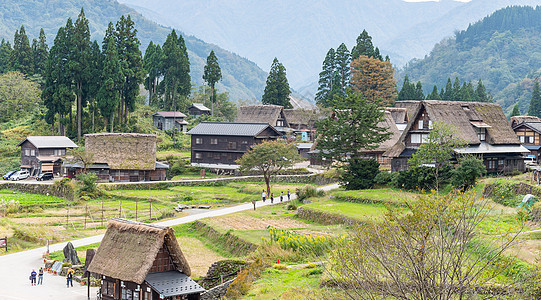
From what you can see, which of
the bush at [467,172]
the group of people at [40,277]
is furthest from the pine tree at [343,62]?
the group of people at [40,277]

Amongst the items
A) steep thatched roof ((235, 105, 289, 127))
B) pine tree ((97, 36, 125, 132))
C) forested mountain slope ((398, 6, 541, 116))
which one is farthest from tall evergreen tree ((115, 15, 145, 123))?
forested mountain slope ((398, 6, 541, 116))

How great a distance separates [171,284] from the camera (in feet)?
67.2

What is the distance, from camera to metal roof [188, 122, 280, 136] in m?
61.5

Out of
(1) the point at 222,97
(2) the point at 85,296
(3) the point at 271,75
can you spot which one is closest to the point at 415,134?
(2) the point at 85,296

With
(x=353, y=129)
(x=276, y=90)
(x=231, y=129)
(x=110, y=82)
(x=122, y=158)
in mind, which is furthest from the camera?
(x=276, y=90)

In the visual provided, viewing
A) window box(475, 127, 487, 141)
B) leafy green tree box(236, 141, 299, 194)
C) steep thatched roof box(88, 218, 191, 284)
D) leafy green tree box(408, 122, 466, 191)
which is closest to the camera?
steep thatched roof box(88, 218, 191, 284)

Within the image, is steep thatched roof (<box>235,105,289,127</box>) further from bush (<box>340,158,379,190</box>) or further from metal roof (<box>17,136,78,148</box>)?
bush (<box>340,158,379,190</box>)

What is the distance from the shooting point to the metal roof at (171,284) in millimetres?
20047

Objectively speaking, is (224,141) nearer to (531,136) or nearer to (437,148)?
(437,148)

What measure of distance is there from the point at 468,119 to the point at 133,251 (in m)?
28.9

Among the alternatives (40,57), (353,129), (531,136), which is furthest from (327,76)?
(353,129)

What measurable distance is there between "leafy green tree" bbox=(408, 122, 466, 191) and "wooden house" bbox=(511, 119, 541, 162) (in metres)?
18.5

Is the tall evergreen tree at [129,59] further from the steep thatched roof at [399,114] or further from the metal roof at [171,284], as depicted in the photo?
the metal roof at [171,284]

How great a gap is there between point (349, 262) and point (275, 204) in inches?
1128
